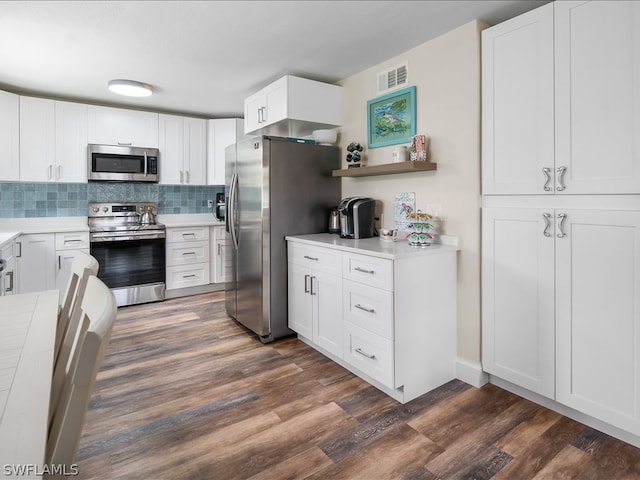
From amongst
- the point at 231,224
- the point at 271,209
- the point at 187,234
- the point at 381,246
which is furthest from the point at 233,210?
the point at 381,246

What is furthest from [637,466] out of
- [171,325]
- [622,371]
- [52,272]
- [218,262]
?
[52,272]

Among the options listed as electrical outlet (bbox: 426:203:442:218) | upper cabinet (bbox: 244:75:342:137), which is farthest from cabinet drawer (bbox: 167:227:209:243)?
electrical outlet (bbox: 426:203:442:218)

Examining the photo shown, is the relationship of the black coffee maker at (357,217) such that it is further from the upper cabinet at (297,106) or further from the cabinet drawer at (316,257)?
the upper cabinet at (297,106)

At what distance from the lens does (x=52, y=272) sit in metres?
3.80

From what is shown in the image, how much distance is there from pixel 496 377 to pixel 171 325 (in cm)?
278

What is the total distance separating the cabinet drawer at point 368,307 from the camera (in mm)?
2158

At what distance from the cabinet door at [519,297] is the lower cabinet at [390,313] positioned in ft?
0.78

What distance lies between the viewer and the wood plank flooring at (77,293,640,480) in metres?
1.64

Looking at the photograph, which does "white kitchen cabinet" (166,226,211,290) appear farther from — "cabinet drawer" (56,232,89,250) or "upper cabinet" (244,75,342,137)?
"upper cabinet" (244,75,342,137)

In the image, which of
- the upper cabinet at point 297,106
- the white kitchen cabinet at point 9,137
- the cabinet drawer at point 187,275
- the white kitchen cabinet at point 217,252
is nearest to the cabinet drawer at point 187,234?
the white kitchen cabinet at point 217,252

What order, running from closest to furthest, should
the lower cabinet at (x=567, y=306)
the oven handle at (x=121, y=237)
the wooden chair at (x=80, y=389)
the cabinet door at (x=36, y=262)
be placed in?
the wooden chair at (x=80, y=389)
the lower cabinet at (x=567, y=306)
the cabinet door at (x=36, y=262)
the oven handle at (x=121, y=237)

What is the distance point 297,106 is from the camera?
10.3ft

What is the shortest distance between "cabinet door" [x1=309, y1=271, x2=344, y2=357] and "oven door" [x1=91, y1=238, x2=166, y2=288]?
7.58 feet

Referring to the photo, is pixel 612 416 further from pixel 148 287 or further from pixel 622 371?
pixel 148 287
